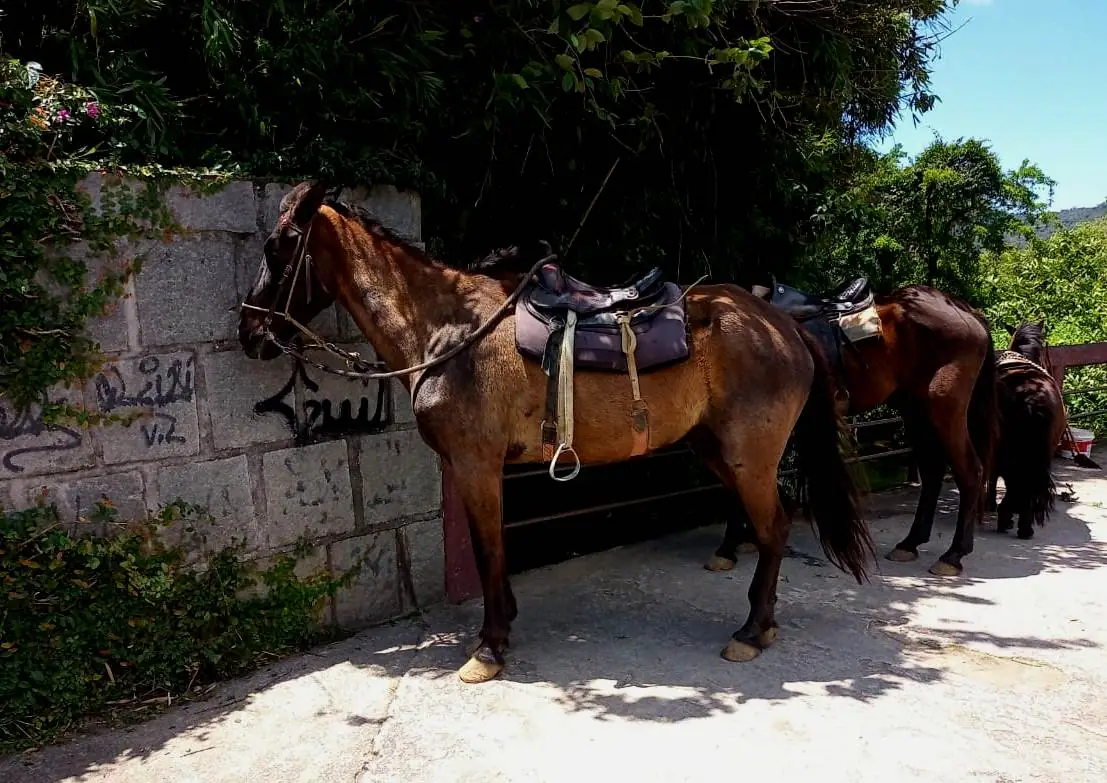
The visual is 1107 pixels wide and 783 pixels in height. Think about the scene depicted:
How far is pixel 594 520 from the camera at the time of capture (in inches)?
230

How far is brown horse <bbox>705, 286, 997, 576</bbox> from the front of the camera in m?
4.82

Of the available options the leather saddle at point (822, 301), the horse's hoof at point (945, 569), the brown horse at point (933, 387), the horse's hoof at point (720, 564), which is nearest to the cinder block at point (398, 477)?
the horse's hoof at point (720, 564)

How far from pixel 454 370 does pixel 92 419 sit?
152 centimetres

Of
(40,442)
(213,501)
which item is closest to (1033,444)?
(213,501)

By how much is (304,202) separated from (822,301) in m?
3.41

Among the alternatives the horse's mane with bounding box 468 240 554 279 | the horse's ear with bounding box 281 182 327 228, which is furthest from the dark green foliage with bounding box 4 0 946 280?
the horse's mane with bounding box 468 240 554 279

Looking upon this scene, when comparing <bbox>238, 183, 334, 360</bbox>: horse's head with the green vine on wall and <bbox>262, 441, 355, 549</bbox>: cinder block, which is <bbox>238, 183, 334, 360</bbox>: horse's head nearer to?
the green vine on wall

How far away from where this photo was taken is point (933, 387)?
4.87 m

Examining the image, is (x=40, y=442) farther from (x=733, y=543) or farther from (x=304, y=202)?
(x=733, y=543)

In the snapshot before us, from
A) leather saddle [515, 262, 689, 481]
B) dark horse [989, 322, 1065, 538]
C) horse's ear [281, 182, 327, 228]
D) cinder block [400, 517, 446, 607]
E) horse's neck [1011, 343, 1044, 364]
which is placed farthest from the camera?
horse's neck [1011, 343, 1044, 364]

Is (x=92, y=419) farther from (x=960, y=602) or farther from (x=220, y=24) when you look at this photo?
(x=960, y=602)

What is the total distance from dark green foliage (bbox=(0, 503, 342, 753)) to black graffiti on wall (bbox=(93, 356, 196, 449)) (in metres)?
0.35

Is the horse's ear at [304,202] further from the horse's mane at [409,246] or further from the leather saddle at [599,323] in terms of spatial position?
the leather saddle at [599,323]

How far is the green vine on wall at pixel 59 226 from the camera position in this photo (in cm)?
285
